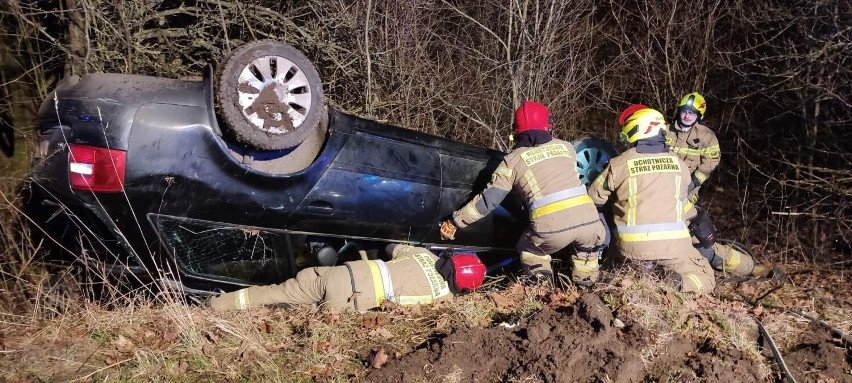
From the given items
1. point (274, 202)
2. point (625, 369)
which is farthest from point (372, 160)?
point (625, 369)

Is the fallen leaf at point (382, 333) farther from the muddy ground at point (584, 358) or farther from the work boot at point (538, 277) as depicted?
the work boot at point (538, 277)

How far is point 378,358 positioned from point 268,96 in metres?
1.58

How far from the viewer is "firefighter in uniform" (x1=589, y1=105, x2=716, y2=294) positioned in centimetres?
462

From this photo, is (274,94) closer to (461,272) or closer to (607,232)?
(461,272)

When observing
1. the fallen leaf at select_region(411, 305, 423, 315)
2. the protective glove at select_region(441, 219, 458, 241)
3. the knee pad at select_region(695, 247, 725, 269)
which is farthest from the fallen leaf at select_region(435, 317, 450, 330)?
the knee pad at select_region(695, 247, 725, 269)

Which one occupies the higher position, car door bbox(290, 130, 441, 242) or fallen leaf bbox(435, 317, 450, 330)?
car door bbox(290, 130, 441, 242)

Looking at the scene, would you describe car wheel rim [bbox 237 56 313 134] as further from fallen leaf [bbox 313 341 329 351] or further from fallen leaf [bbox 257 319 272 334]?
fallen leaf [bbox 313 341 329 351]

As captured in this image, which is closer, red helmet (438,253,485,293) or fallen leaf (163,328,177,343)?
fallen leaf (163,328,177,343)

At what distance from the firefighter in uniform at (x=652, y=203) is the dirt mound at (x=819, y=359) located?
2.75ft

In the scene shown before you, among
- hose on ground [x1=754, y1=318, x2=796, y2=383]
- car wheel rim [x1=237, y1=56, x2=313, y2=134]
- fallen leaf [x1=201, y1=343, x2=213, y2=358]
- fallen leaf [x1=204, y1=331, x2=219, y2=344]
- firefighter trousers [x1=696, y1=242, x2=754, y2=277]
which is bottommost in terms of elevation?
firefighter trousers [x1=696, y1=242, x2=754, y2=277]

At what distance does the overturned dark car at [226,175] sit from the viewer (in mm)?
3418

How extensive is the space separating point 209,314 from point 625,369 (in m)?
2.24

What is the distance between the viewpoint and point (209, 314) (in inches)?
144

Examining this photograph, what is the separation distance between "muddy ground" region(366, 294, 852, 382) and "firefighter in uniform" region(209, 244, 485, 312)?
647 mm
